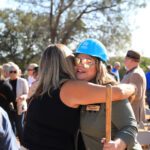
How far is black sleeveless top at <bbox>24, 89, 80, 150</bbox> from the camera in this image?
2.61 metres

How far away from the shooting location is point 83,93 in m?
2.55

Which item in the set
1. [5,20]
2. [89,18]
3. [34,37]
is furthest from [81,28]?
[5,20]

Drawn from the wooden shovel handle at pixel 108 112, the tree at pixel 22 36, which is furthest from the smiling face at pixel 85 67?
the tree at pixel 22 36

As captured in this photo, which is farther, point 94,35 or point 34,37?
point 34,37

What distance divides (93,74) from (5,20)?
29876 mm

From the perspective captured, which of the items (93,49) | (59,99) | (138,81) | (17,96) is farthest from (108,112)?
(17,96)

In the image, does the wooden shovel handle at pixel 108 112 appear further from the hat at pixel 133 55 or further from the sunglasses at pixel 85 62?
the hat at pixel 133 55

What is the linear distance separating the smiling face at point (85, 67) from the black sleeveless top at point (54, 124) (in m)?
0.19

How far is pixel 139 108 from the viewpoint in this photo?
5223 mm

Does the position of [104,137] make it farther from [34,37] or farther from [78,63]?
[34,37]

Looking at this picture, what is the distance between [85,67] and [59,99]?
0.25 metres

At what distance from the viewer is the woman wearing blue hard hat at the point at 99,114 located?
2.53 meters

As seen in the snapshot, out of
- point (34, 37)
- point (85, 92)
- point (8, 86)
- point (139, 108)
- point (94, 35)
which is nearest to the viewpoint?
point (85, 92)

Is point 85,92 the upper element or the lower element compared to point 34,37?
upper
